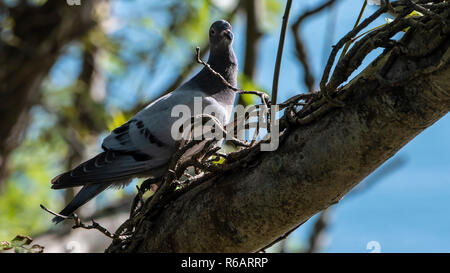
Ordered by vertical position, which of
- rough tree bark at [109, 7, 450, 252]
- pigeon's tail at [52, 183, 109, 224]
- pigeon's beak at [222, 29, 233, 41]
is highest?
pigeon's beak at [222, 29, 233, 41]

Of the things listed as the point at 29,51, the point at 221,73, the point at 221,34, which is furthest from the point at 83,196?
the point at 29,51

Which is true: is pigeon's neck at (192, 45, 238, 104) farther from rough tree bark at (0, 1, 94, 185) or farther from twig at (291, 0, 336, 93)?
rough tree bark at (0, 1, 94, 185)

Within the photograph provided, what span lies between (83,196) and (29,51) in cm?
251

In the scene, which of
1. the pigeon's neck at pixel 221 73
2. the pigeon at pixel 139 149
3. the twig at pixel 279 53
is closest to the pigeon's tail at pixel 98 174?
the pigeon at pixel 139 149

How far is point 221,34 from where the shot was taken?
3.42m

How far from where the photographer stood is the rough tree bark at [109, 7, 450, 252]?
1575mm

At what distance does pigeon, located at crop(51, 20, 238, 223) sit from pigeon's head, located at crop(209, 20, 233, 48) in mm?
310

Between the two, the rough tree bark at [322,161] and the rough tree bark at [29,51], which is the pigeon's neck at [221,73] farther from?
the rough tree bark at [29,51]

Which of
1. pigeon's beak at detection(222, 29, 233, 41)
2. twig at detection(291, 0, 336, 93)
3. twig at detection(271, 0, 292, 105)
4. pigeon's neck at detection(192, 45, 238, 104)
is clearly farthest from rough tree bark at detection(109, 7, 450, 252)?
twig at detection(291, 0, 336, 93)

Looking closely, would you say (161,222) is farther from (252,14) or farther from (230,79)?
(252,14)

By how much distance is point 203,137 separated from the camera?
7.42 feet

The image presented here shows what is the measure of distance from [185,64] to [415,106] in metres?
4.58

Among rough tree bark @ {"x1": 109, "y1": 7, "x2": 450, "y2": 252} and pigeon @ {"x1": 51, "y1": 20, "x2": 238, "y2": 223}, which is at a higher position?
pigeon @ {"x1": 51, "y1": 20, "x2": 238, "y2": 223}

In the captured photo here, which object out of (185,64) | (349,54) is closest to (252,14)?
(185,64)
